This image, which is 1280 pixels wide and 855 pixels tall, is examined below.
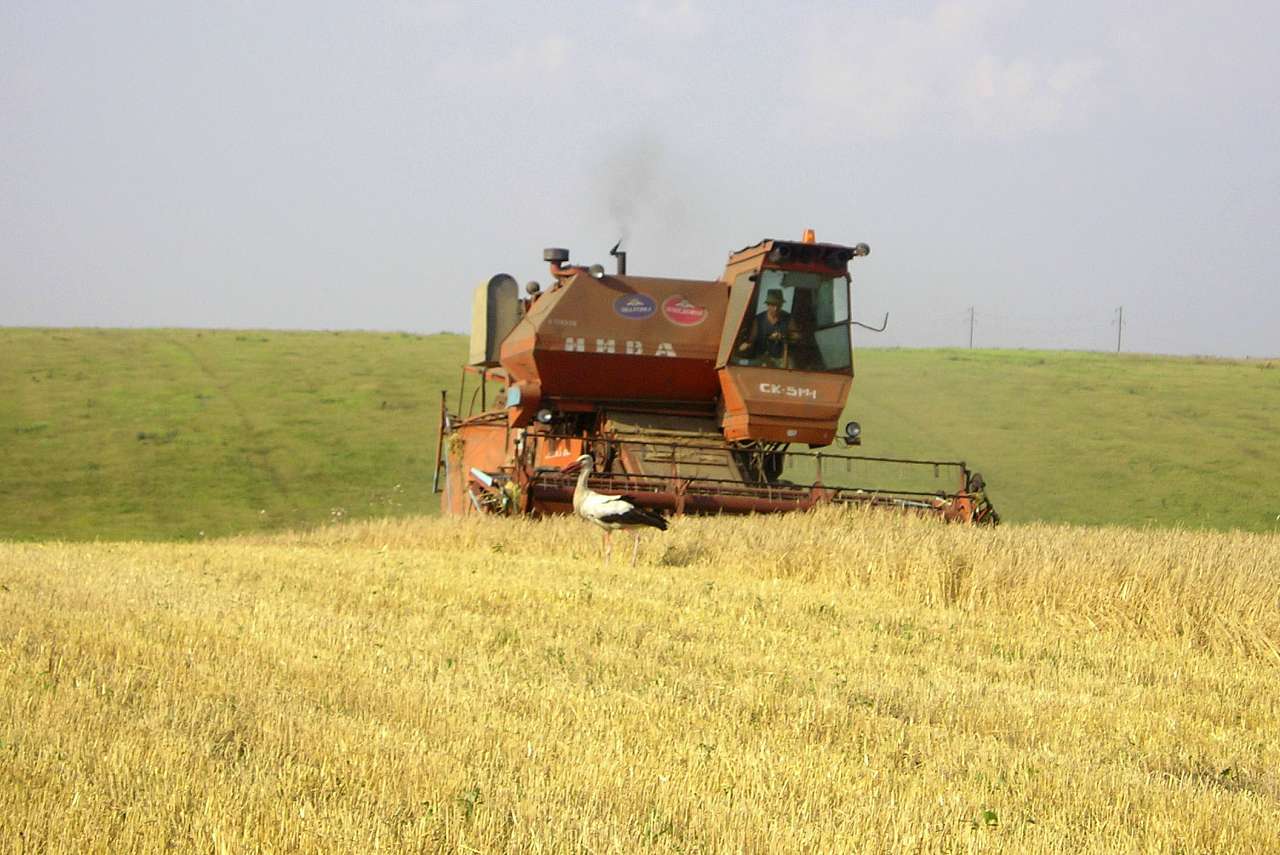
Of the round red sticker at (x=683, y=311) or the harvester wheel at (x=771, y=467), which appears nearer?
the round red sticker at (x=683, y=311)

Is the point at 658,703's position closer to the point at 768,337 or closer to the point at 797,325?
the point at 768,337

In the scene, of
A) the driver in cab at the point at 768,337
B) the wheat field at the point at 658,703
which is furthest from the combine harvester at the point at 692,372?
the wheat field at the point at 658,703

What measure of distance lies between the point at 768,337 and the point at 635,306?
1.68 metres

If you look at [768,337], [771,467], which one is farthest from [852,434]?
[768,337]

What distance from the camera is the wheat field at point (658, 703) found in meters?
4.37

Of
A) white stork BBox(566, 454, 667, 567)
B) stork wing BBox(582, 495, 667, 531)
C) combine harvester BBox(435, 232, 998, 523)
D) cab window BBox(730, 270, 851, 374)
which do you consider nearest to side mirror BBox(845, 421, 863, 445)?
combine harvester BBox(435, 232, 998, 523)

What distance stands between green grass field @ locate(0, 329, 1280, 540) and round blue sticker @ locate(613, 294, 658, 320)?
909 cm

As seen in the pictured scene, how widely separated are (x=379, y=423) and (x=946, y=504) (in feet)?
71.3

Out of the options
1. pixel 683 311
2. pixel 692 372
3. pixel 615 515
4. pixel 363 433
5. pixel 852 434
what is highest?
pixel 683 311

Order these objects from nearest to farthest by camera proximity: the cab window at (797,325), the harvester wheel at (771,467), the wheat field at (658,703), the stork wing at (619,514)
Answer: the wheat field at (658,703), the stork wing at (619,514), the cab window at (797,325), the harvester wheel at (771,467)

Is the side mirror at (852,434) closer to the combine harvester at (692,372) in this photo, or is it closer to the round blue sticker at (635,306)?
the combine harvester at (692,372)

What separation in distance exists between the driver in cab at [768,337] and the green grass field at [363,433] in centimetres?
1038

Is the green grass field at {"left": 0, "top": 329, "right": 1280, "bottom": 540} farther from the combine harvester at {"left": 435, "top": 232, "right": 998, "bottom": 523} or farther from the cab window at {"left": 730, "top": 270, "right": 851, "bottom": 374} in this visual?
the cab window at {"left": 730, "top": 270, "right": 851, "bottom": 374}

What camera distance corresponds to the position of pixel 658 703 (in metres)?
6.17
